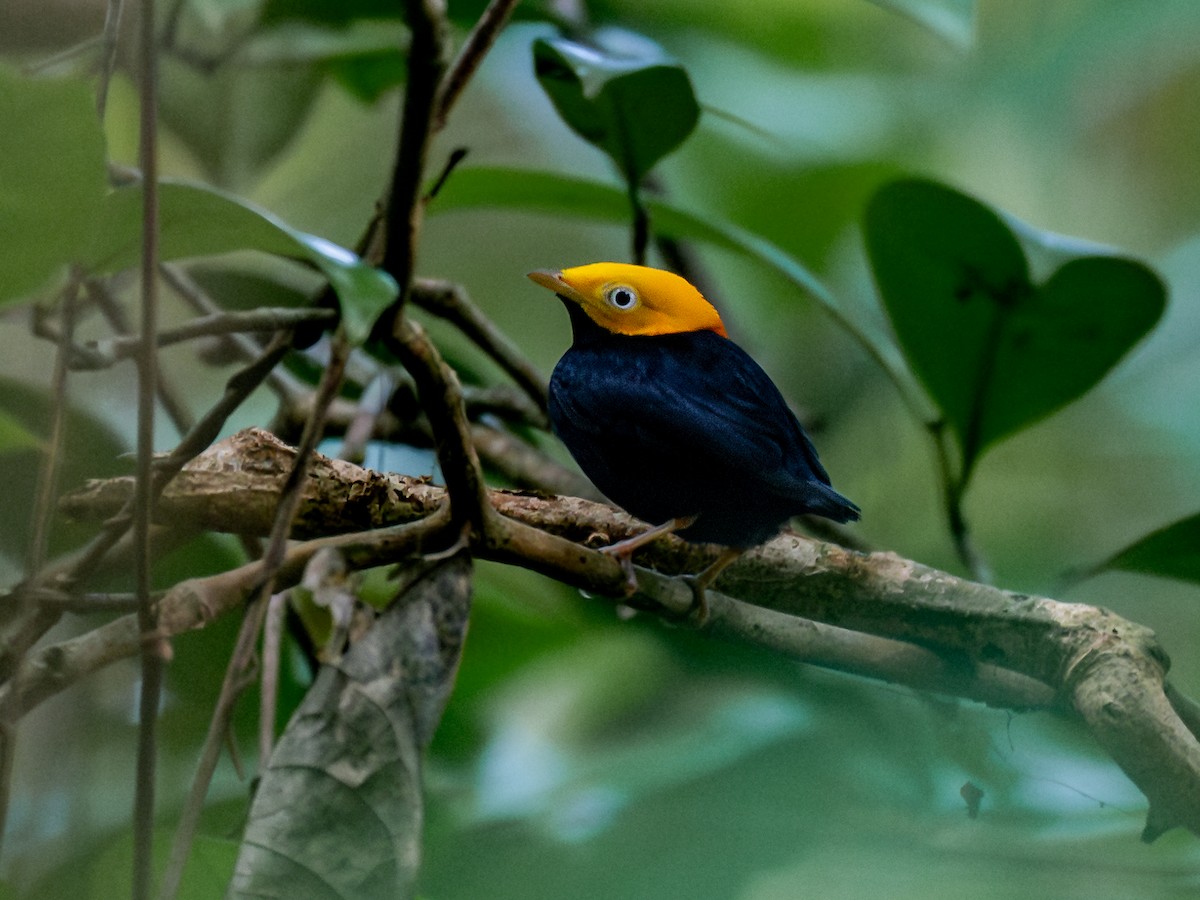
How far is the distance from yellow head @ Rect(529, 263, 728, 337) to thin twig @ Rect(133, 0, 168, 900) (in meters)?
0.41

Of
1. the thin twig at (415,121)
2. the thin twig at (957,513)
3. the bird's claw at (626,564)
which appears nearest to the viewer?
the thin twig at (415,121)

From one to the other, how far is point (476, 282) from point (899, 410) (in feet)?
2.52

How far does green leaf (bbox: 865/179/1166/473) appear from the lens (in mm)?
1105

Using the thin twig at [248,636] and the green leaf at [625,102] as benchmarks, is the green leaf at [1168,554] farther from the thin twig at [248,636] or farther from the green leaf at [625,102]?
the thin twig at [248,636]

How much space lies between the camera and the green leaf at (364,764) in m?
0.58

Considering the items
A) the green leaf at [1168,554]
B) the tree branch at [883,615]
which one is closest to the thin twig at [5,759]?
the tree branch at [883,615]

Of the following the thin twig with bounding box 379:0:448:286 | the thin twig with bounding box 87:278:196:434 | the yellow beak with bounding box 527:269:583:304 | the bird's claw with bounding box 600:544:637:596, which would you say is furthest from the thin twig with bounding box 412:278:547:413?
the thin twig with bounding box 379:0:448:286

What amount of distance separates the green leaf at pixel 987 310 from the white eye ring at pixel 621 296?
14.3 inches

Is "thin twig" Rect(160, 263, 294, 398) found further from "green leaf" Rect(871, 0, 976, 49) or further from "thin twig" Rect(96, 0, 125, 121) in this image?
"green leaf" Rect(871, 0, 976, 49)

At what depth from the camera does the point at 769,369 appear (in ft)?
5.32

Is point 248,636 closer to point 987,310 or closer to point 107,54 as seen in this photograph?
point 107,54

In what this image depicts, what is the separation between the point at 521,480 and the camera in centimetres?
124

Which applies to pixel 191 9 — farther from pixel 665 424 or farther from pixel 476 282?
pixel 665 424

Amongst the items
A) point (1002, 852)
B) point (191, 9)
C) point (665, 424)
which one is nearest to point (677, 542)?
point (665, 424)
